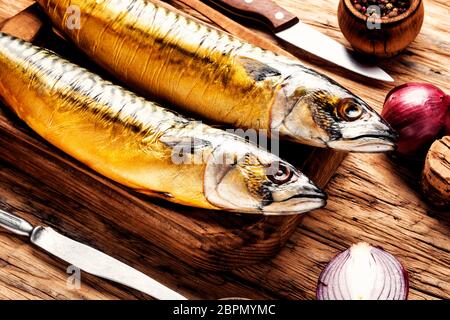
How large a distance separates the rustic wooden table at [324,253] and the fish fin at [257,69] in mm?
440

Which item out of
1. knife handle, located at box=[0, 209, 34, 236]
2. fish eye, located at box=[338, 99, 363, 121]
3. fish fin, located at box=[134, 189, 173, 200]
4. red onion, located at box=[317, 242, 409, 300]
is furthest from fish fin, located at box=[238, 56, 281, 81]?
knife handle, located at box=[0, 209, 34, 236]

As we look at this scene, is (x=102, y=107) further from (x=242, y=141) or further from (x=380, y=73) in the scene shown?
(x=380, y=73)

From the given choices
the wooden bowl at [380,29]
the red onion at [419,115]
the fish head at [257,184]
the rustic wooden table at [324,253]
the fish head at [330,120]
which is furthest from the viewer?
the wooden bowl at [380,29]

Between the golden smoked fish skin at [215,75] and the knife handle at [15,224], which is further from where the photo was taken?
the knife handle at [15,224]

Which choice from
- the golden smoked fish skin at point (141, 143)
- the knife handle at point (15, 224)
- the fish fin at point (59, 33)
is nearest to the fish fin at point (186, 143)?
the golden smoked fish skin at point (141, 143)

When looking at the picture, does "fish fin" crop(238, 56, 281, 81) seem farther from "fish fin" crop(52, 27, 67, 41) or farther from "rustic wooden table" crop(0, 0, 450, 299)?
"fish fin" crop(52, 27, 67, 41)

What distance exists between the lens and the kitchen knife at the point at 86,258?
2137mm

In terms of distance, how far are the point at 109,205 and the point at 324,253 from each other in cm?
64

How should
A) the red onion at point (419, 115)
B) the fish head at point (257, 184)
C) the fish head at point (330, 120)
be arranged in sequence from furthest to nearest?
1. the red onion at point (419, 115)
2. the fish head at point (330, 120)
3. the fish head at point (257, 184)

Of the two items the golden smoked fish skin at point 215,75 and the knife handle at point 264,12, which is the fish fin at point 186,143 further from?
the knife handle at point 264,12

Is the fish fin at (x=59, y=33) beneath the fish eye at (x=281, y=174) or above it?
above

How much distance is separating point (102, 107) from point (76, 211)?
379 millimetres

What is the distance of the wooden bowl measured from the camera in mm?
2484

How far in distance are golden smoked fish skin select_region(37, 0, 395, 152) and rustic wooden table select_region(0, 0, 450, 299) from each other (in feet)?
1.04
